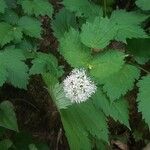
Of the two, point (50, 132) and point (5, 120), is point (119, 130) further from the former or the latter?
point (5, 120)

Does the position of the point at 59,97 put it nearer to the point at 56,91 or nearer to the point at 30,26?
the point at 56,91

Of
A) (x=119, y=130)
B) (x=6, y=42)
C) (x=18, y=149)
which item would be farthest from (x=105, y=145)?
(x=6, y=42)

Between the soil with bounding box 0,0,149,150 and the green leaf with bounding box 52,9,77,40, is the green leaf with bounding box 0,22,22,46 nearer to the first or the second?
the green leaf with bounding box 52,9,77,40

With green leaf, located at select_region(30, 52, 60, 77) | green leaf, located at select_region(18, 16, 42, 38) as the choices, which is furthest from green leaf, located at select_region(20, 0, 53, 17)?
green leaf, located at select_region(30, 52, 60, 77)

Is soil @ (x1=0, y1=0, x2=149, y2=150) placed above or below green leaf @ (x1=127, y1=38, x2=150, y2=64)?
below

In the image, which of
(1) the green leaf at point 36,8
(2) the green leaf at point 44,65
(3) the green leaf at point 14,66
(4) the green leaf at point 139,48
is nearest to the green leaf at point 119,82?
(4) the green leaf at point 139,48

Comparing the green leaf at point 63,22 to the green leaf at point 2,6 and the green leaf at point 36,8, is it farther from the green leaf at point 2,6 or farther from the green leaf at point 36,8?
the green leaf at point 2,6

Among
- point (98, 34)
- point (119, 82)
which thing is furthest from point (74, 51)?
point (119, 82)
